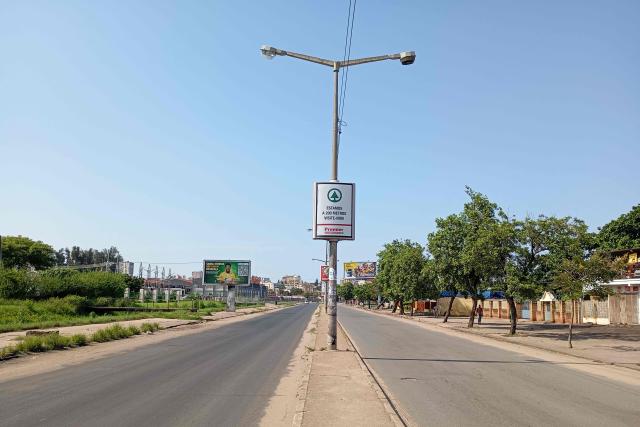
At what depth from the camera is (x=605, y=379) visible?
1368 centimetres

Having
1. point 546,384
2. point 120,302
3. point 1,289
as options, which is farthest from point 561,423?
point 120,302

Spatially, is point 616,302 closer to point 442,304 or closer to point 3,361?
point 442,304

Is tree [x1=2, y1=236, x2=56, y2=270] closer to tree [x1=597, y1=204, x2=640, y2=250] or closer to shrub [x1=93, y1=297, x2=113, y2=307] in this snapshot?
shrub [x1=93, y1=297, x2=113, y2=307]

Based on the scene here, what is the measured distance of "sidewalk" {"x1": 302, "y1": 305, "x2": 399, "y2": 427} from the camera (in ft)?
25.3

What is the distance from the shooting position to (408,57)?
15.6m

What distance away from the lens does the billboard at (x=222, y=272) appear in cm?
7912

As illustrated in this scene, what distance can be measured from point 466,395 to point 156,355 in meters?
11.1

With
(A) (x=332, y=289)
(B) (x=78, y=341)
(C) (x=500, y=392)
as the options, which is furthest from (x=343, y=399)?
(B) (x=78, y=341)

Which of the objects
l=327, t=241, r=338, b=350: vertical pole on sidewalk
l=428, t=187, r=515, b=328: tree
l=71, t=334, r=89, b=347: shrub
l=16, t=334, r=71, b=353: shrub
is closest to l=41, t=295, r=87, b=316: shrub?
l=71, t=334, r=89, b=347: shrub

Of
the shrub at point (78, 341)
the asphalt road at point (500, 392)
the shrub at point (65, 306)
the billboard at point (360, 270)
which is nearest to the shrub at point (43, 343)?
the shrub at point (78, 341)

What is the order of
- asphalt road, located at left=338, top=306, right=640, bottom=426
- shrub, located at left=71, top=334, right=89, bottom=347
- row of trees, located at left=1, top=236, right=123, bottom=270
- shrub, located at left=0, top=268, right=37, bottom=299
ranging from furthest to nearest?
row of trees, located at left=1, top=236, right=123, bottom=270 < shrub, located at left=0, top=268, right=37, bottom=299 < shrub, located at left=71, top=334, right=89, bottom=347 < asphalt road, located at left=338, top=306, right=640, bottom=426

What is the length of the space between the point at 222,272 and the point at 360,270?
7975 centimetres

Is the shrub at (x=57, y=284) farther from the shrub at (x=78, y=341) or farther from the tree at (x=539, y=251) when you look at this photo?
the tree at (x=539, y=251)

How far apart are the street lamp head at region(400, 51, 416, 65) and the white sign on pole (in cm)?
421
